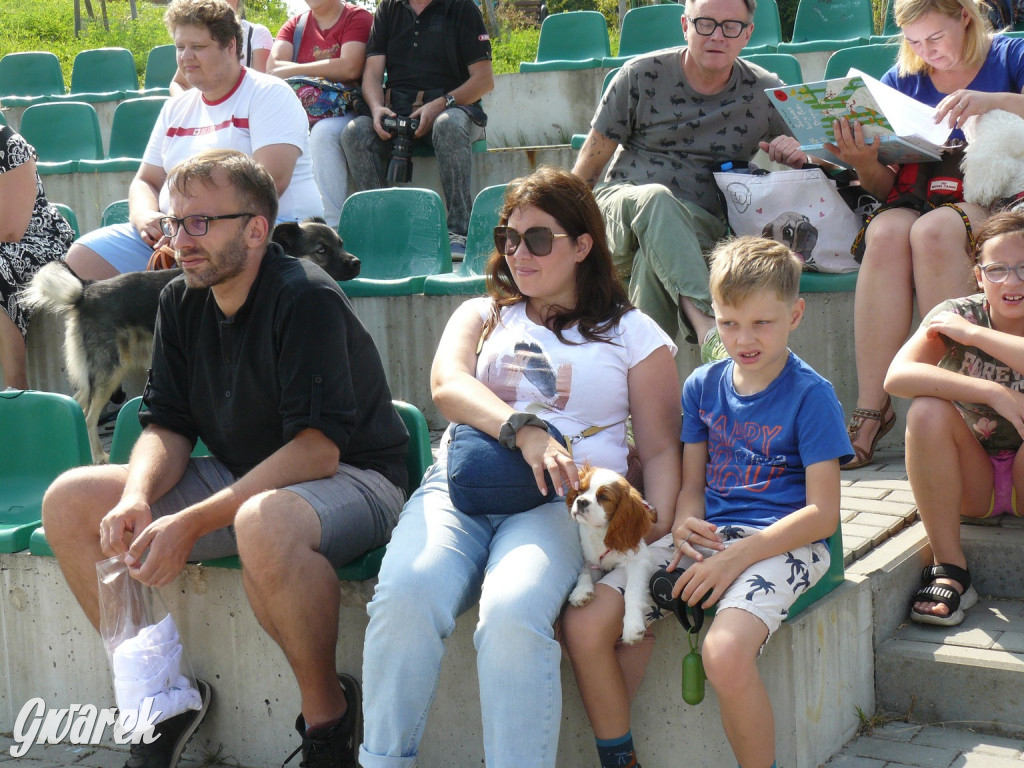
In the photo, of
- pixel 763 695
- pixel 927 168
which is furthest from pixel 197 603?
pixel 927 168

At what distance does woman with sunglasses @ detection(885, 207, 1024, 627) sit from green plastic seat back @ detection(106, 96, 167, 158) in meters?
6.25

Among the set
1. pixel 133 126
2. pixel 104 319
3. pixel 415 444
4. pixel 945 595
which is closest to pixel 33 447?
pixel 104 319

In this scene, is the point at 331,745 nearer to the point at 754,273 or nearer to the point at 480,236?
the point at 754,273

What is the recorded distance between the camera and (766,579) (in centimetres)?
250

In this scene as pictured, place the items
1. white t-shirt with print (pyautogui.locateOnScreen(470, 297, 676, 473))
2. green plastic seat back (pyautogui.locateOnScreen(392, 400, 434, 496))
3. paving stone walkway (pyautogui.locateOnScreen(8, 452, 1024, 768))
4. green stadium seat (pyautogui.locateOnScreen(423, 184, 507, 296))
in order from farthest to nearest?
green stadium seat (pyautogui.locateOnScreen(423, 184, 507, 296)), green plastic seat back (pyautogui.locateOnScreen(392, 400, 434, 496)), white t-shirt with print (pyautogui.locateOnScreen(470, 297, 676, 473)), paving stone walkway (pyautogui.locateOnScreen(8, 452, 1024, 768))

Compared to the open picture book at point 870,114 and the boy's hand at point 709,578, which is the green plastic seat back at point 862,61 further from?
the boy's hand at point 709,578

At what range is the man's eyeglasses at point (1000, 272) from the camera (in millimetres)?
2980

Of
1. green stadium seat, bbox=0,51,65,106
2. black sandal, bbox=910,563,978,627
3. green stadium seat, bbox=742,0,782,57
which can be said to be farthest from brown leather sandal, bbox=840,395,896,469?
green stadium seat, bbox=0,51,65,106

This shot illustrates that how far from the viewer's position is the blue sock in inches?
101

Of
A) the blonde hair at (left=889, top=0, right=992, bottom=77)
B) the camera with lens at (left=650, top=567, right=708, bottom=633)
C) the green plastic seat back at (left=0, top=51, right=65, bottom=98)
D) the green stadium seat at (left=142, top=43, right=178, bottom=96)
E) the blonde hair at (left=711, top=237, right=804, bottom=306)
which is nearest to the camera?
the camera with lens at (left=650, top=567, right=708, bottom=633)

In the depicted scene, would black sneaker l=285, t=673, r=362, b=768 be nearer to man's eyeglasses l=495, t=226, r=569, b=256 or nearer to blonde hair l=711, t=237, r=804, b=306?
man's eyeglasses l=495, t=226, r=569, b=256

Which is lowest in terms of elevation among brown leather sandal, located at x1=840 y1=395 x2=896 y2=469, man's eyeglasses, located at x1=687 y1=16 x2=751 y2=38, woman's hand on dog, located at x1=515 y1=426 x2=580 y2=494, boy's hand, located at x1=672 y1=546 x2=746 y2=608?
brown leather sandal, located at x1=840 y1=395 x2=896 y2=469

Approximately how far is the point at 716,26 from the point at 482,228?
57.9 inches

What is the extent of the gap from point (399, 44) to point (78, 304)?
2650 millimetres
